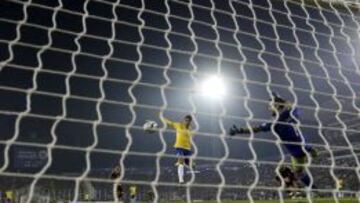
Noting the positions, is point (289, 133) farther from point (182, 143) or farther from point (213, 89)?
point (213, 89)

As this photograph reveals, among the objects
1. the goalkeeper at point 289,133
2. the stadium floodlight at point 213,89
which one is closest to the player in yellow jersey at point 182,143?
the stadium floodlight at point 213,89

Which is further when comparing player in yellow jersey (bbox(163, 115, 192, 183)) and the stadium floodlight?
player in yellow jersey (bbox(163, 115, 192, 183))

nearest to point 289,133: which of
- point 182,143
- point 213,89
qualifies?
point 182,143

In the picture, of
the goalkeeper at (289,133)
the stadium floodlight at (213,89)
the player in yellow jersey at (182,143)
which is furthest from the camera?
the player in yellow jersey at (182,143)

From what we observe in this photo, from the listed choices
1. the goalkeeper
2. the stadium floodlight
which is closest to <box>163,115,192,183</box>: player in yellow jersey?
the stadium floodlight

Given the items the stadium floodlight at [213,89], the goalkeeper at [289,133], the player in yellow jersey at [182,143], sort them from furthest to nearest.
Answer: the player in yellow jersey at [182,143] < the goalkeeper at [289,133] < the stadium floodlight at [213,89]

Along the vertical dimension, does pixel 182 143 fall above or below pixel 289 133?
above

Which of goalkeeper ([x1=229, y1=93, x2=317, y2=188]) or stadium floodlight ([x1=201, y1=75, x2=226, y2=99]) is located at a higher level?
stadium floodlight ([x1=201, y1=75, x2=226, y2=99])

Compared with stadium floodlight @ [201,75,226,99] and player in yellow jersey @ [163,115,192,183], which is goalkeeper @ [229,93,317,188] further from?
player in yellow jersey @ [163,115,192,183]

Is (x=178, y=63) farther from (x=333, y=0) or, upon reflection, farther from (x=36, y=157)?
(x=333, y=0)

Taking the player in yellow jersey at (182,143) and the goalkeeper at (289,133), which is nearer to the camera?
the goalkeeper at (289,133)

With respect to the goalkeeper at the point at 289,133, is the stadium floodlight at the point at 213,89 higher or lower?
higher

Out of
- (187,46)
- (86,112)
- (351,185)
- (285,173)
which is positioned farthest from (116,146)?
(285,173)

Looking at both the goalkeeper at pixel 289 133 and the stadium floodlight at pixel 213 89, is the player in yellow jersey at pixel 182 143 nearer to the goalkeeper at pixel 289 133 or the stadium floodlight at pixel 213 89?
the stadium floodlight at pixel 213 89
